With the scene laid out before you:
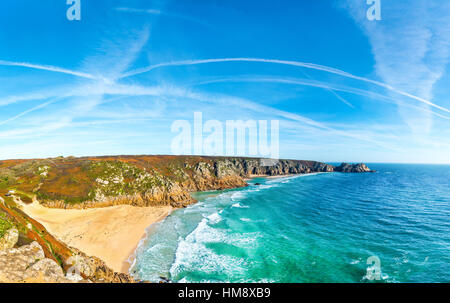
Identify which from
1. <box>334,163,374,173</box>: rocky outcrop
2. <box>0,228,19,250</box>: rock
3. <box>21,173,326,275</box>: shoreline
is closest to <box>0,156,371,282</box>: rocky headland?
<box>0,228,19,250</box>: rock

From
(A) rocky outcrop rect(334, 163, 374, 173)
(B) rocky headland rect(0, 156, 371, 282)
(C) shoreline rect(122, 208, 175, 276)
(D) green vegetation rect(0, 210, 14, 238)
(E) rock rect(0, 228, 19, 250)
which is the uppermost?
(D) green vegetation rect(0, 210, 14, 238)

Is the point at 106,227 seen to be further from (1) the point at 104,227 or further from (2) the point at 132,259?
(2) the point at 132,259

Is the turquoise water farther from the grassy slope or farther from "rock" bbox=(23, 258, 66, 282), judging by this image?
the grassy slope

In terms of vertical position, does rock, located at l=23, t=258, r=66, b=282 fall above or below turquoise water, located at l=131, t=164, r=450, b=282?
above
